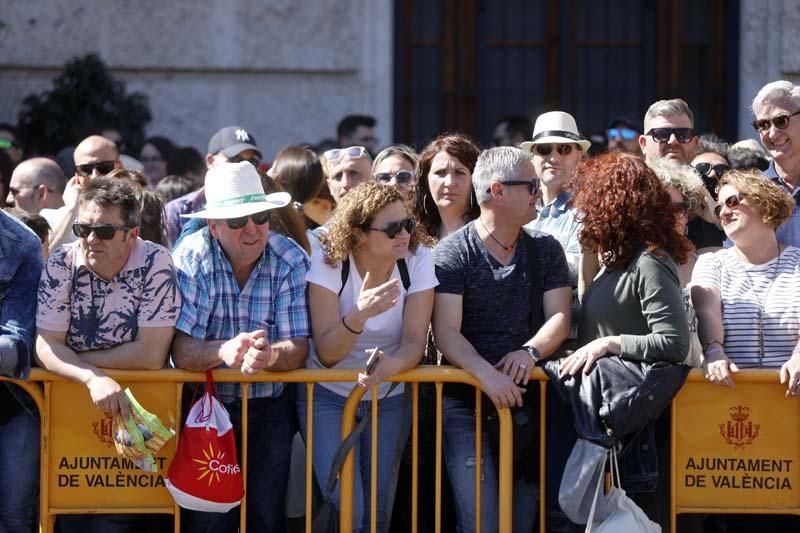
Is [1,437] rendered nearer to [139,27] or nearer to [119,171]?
[119,171]

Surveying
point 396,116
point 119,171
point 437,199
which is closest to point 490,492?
point 437,199

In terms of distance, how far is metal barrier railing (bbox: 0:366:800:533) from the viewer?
516cm

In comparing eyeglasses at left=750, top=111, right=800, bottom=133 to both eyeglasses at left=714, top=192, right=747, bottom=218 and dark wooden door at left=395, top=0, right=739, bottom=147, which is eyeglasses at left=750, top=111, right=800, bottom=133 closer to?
eyeglasses at left=714, top=192, right=747, bottom=218

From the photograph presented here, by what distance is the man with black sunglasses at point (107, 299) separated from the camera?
16.7ft

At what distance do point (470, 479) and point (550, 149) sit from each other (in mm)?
1906

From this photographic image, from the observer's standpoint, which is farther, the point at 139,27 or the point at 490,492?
the point at 139,27

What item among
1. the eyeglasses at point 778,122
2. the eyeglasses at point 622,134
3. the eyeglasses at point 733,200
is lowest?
the eyeglasses at point 733,200

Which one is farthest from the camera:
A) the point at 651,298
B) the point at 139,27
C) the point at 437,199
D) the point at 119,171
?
the point at 139,27

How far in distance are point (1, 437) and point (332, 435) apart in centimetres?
136

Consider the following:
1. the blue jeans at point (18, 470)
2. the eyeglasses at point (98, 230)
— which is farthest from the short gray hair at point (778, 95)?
the blue jeans at point (18, 470)

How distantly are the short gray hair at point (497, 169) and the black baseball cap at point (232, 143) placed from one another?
2.69 metres

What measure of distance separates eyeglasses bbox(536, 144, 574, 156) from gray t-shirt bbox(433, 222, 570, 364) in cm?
115

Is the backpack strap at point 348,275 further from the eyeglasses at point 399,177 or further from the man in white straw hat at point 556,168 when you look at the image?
the eyeglasses at point 399,177

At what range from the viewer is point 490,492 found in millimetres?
5273
